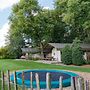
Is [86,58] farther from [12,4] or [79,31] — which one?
[12,4]

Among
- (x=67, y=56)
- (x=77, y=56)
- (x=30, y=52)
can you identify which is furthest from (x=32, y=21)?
(x=77, y=56)

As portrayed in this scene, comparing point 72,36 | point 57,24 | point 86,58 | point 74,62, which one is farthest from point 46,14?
point 74,62

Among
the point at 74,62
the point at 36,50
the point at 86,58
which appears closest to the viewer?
the point at 74,62

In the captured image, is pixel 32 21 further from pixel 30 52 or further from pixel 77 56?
pixel 77 56

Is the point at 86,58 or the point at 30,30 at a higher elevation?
the point at 30,30

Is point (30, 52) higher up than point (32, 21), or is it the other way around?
point (32, 21)

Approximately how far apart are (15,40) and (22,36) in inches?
150

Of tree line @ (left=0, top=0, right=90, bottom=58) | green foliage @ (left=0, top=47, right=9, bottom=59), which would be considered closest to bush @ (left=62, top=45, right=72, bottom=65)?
tree line @ (left=0, top=0, right=90, bottom=58)

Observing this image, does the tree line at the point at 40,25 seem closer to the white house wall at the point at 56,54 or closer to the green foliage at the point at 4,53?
the green foliage at the point at 4,53

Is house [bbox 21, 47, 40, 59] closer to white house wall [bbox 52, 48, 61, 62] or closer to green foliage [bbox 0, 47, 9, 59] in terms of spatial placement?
green foliage [bbox 0, 47, 9, 59]

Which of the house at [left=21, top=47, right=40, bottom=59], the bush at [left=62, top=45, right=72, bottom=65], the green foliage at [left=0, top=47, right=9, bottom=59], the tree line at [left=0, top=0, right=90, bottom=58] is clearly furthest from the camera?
the green foliage at [left=0, top=47, right=9, bottom=59]

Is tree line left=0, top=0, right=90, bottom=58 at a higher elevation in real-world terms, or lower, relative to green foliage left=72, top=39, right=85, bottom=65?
higher

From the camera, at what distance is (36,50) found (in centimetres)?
5972

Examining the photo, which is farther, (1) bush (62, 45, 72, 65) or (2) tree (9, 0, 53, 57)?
(2) tree (9, 0, 53, 57)
